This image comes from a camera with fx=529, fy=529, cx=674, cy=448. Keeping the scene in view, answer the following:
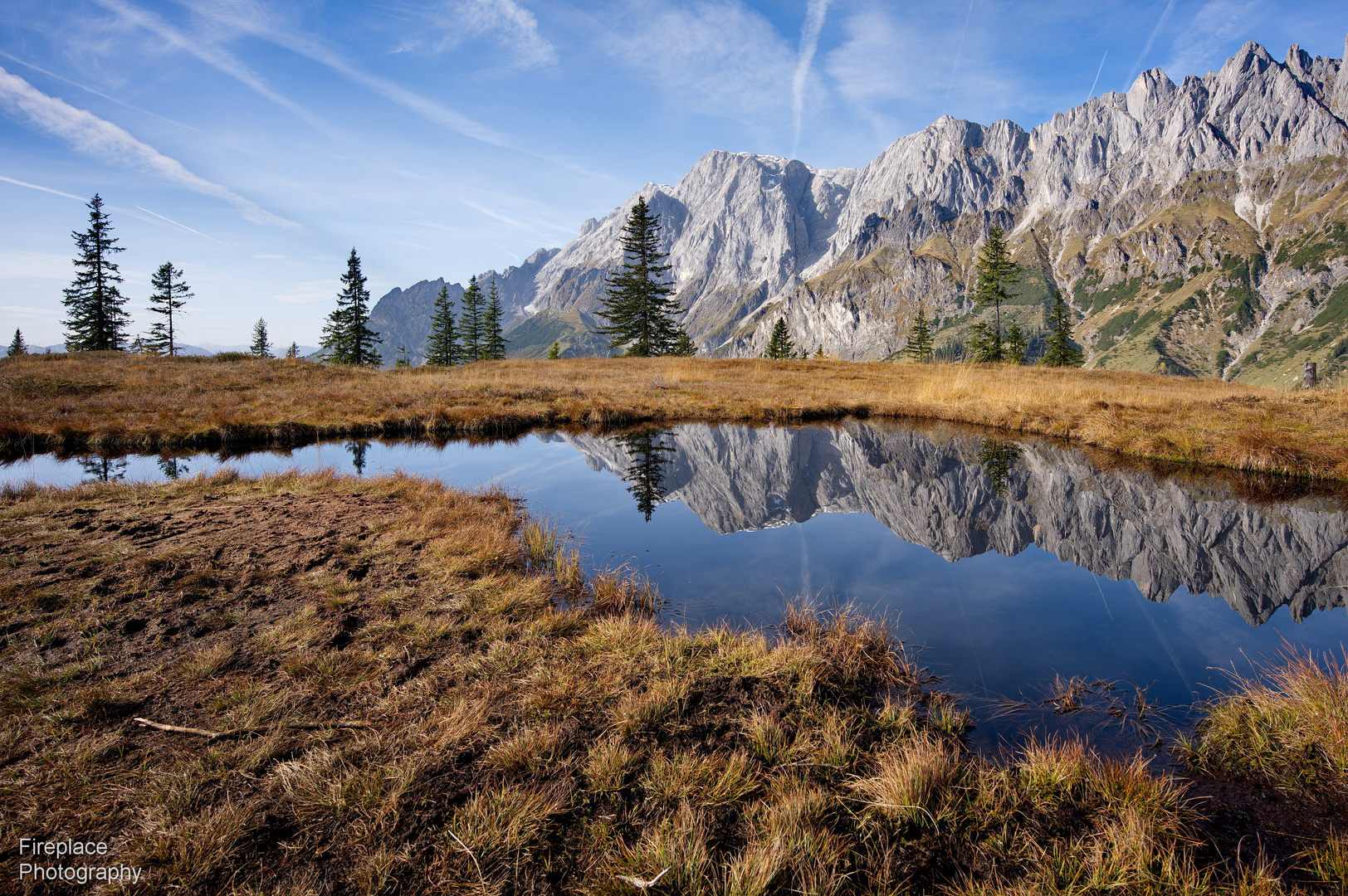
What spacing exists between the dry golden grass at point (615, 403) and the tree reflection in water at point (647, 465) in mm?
3767

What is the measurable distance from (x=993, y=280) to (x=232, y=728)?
195 feet

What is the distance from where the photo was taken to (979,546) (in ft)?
31.4

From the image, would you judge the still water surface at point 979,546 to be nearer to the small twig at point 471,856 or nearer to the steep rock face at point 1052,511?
the steep rock face at point 1052,511

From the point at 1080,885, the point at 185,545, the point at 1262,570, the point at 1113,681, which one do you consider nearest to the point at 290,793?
the point at 1080,885

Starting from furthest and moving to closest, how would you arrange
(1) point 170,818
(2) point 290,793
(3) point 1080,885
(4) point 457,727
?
1. (4) point 457,727
2. (2) point 290,793
3. (1) point 170,818
4. (3) point 1080,885

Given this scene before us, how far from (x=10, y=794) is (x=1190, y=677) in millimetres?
9865

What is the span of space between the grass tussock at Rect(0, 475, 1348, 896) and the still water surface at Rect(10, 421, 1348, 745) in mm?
1055

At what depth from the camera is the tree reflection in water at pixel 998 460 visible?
1361 centimetres

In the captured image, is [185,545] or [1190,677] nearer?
[1190,677]

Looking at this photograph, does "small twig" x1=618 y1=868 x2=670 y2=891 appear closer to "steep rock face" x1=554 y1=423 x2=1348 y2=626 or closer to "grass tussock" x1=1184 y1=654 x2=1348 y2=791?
"grass tussock" x1=1184 y1=654 x2=1348 y2=791

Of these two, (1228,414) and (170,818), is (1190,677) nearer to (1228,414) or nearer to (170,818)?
(170,818)

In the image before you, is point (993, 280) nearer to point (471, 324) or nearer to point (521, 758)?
point (521, 758)

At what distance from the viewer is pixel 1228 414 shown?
60.8 feet

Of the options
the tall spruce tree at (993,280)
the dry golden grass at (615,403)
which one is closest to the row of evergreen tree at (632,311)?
the tall spruce tree at (993,280)
